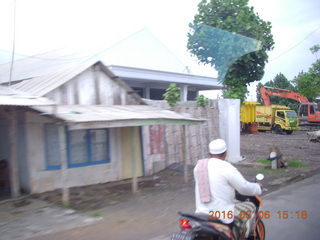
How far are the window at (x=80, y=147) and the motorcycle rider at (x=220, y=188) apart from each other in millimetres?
5372

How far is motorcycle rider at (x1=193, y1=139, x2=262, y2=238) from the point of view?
133 inches

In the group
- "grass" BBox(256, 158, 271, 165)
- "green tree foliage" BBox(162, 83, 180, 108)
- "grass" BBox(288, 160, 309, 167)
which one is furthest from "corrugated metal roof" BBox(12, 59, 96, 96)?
"grass" BBox(288, 160, 309, 167)

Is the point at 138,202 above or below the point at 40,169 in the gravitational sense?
below

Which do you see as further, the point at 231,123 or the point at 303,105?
the point at 303,105

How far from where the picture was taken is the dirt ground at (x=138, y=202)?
535 cm

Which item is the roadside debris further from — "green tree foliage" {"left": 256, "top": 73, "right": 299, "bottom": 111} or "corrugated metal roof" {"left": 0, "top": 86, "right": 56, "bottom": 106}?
"green tree foliage" {"left": 256, "top": 73, "right": 299, "bottom": 111}

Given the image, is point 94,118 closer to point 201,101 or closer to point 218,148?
point 218,148

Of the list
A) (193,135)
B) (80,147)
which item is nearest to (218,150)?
(80,147)

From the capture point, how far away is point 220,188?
134 inches

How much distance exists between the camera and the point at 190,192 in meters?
7.98

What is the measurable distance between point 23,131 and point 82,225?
10.7 ft

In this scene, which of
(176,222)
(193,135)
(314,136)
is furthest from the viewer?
(314,136)
